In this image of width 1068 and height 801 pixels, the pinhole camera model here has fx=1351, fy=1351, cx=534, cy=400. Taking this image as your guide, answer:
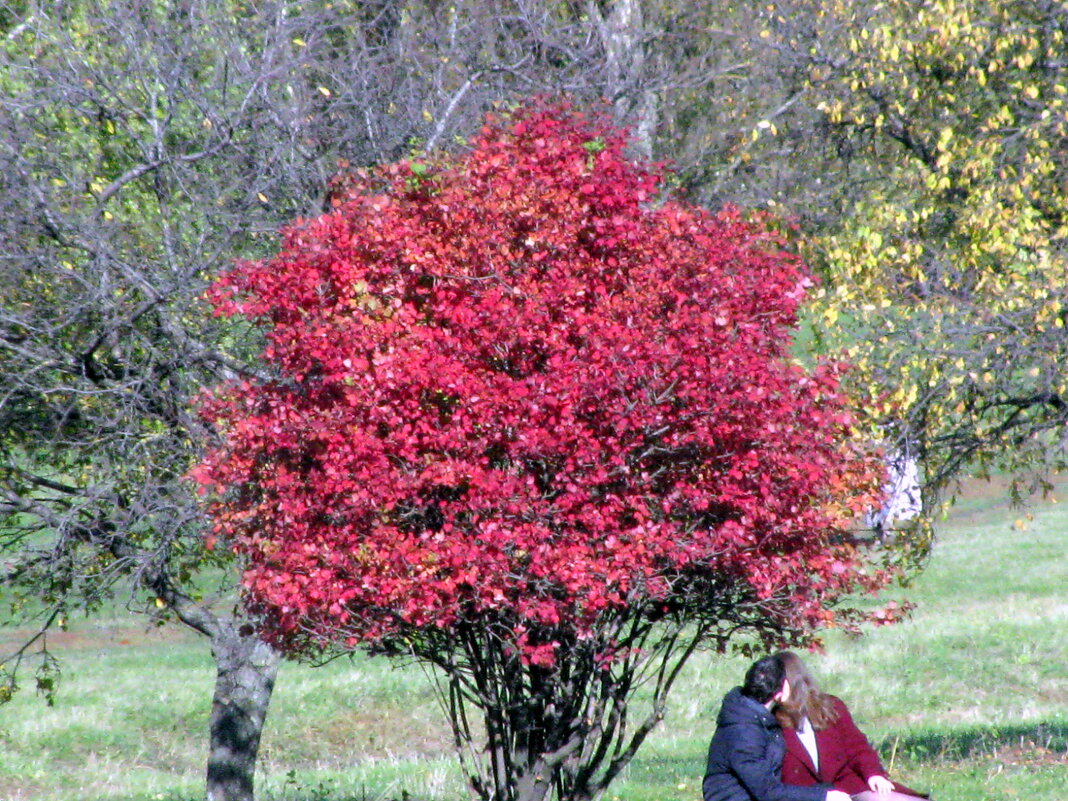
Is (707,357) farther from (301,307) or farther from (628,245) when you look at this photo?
(301,307)

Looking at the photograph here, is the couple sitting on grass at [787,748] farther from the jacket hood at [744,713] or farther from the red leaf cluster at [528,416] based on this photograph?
the red leaf cluster at [528,416]

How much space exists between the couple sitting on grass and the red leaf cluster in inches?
35.5

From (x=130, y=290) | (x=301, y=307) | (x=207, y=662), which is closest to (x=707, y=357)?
(x=301, y=307)

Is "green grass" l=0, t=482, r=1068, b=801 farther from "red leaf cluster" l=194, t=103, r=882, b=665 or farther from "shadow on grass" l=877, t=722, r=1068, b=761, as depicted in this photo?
"red leaf cluster" l=194, t=103, r=882, b=665

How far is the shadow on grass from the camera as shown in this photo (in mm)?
12469

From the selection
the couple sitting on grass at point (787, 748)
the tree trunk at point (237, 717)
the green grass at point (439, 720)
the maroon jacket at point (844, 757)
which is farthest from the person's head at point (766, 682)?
the tree trunk at point (237, 717)

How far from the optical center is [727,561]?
6.68m

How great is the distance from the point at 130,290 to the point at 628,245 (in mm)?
4303

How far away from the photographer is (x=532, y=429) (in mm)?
6246

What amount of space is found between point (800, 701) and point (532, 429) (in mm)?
1693

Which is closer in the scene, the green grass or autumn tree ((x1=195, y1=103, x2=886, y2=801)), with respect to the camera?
autumn tree ((x1=195, y1=103, x2=886, y2=801))

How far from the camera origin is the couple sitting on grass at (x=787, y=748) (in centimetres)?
547

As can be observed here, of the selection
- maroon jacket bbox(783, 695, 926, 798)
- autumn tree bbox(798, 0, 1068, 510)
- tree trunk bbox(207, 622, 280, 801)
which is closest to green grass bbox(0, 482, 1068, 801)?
tree trunk bbox(207, 622, 280, 801)

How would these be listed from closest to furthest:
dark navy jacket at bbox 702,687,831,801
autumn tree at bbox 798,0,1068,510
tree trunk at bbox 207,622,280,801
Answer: dark navy jacket at bbox 702,687,831,801 → autumn tree at bbox 798,0,1068,510 → tree trunk at bbox 207,622,280,801
